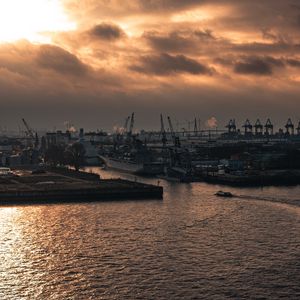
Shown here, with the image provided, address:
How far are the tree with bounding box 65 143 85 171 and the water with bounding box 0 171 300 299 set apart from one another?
1114 inches

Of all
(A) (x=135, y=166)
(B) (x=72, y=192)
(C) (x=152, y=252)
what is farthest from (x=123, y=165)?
(C) (x=152, y=252)

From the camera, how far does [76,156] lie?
58344 mm

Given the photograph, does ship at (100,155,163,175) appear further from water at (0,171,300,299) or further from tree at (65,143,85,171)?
water at (0,171,300,299)

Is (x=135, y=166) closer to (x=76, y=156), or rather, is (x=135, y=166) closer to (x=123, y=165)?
(x=123, y=165)

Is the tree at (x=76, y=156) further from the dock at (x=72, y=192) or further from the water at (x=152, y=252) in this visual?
the water at (x=152, y=252)

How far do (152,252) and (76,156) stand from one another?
133 ft

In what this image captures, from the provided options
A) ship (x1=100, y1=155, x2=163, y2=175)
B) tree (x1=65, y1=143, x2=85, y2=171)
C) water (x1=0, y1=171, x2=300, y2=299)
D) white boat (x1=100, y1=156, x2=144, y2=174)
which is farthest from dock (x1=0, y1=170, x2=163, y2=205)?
tree (x1=65, y1=143, x2=85, y2=171)

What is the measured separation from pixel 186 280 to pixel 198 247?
11.6ft

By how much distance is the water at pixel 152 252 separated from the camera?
48.9ft

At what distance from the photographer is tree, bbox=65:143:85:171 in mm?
56922

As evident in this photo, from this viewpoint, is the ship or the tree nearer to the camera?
the ship

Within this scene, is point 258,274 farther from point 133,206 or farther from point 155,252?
point 133,206

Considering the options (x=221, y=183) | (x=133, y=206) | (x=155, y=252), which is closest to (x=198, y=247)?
(x=155, y=252)

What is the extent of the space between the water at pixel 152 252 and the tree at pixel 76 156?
28.3m
